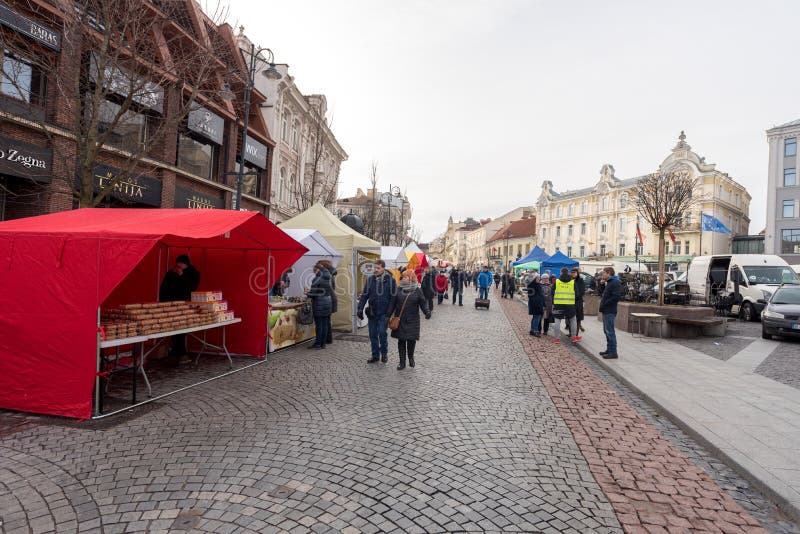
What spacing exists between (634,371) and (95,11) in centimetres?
1264

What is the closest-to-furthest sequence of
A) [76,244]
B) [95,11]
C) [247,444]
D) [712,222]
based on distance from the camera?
1. [247,444]
2. [76,244]
3. [95,11]
4. [712,222]

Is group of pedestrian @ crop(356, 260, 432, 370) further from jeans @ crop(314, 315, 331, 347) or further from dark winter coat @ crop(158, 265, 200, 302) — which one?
dark winter coat @ crop(158, 265, 200, 302)

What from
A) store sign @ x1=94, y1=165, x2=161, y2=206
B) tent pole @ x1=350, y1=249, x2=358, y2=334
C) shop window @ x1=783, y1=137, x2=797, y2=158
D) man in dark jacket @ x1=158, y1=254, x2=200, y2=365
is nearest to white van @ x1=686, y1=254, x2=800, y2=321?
tent pole @ x1=350, y1=249, x2=358, y2=334

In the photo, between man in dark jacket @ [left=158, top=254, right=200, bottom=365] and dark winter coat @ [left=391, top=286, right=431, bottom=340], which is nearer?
man in dark jacket @ [left=158, top=254, right=200, bottom=365]

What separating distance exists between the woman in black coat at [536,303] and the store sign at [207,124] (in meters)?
14.5

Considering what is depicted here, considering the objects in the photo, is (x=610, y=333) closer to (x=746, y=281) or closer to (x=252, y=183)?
(x=746, y=281)

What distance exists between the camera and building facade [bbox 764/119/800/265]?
41.0 metres

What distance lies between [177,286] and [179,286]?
3cm

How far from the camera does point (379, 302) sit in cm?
862

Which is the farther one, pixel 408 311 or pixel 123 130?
pixel 123 130

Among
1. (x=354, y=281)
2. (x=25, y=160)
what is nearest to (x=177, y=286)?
(x=354, y=281)

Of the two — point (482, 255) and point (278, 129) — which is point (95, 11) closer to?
point (278, 129)

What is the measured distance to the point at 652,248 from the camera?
5856cm

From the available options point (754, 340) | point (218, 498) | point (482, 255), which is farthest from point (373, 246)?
point (482, 255)
